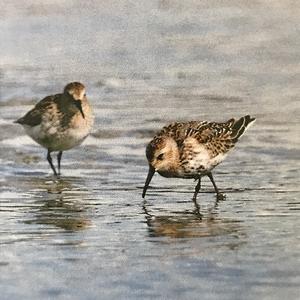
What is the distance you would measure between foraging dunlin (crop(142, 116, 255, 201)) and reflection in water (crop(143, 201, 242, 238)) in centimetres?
46

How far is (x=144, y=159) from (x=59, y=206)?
71.5 inches

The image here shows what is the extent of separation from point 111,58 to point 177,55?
0.81 m

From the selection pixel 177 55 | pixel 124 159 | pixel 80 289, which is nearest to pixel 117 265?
pixel 80 289

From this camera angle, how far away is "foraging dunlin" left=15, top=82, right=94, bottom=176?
33.2ft

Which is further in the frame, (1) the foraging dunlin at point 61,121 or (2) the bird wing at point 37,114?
(2) the bird wing at point 37,114

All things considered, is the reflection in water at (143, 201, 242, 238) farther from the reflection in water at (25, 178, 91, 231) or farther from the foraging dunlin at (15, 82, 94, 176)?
the foraging dunlin at (15, 82, 94, 176)

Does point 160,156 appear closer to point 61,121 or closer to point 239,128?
point 239,128

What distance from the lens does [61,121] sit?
10219 millimetres

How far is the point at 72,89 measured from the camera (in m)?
10.3

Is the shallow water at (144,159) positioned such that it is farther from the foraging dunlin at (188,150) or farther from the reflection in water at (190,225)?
the foraging dunlin at (188,150)

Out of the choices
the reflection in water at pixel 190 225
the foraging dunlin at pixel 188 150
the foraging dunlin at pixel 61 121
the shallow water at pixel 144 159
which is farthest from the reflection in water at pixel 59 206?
the foraging dunlin at pixel 61 121

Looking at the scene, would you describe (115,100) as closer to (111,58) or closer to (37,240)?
(111,58)

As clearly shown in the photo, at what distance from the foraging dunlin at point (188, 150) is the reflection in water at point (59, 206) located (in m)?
0.54

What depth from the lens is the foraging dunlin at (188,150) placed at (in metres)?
7.84
